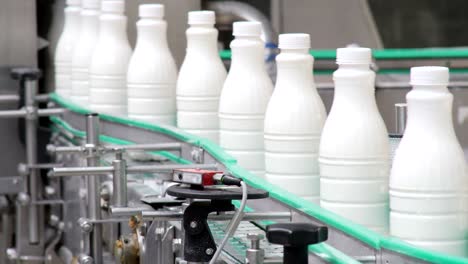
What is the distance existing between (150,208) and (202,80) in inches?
17.7

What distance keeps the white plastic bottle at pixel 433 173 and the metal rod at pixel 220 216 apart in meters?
0.19

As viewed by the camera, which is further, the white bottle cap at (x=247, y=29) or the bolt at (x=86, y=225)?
the bolt at (x=86, y=225)

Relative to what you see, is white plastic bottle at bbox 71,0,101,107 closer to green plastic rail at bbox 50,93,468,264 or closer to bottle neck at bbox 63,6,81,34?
bottle neck at bbox 63,6,81,34

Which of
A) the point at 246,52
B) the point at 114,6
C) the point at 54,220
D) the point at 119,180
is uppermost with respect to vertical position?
the point at 114,6

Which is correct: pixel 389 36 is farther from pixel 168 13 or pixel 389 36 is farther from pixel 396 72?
pixel 168 13

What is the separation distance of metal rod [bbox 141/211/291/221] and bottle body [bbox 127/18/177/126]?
75 centimetres

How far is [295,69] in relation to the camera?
137cm

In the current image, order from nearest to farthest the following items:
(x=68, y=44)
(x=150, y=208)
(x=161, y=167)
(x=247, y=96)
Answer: (x=150, y=208) → (x=247, y=96) → (x=161, y=167) → (x=68, y=44)

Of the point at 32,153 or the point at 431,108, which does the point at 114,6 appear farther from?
the point at 431,108

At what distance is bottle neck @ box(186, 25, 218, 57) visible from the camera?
1.76 metres

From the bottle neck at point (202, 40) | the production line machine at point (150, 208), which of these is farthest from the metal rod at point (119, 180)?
the bottle neck at point (202, 40)

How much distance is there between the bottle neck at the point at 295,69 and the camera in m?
1.37

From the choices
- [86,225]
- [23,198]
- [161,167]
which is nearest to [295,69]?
[161,167]

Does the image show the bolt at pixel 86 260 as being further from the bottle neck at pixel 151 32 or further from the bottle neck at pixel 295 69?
the bottle neck at pixel 295 69
